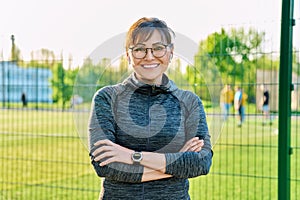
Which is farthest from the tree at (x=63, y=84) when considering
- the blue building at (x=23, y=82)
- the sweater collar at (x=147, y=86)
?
the sweater collar at (x=147, y=86)

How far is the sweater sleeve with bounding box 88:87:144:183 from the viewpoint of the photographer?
5.16 ft

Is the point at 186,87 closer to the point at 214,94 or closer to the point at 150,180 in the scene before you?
the point at 214,94

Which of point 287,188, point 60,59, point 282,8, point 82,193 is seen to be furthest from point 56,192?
point 282,8

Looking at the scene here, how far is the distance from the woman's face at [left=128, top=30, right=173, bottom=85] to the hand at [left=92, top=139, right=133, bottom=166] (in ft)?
0.74

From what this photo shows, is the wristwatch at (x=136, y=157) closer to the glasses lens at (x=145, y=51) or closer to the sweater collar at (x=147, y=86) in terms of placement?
the sweater collar at (x=147, y=86)

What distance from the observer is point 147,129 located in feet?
5.21

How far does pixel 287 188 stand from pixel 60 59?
220 centimetres

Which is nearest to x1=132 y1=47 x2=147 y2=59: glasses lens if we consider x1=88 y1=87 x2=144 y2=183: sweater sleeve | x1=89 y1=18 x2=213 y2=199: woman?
x1=89 y1=18 x2=213 y2=199: woman

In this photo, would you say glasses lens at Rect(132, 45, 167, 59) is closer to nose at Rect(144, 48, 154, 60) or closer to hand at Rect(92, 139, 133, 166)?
nose at Rect(144, 48, 154, 60)

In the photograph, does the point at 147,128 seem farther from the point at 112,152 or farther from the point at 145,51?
the point at 145,51

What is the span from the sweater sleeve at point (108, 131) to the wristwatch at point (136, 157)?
2 centimetres

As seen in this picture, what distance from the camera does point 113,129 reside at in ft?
5.21

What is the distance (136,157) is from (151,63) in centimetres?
30

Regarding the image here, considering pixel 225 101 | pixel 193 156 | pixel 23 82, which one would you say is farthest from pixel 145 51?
pixel 23 82
